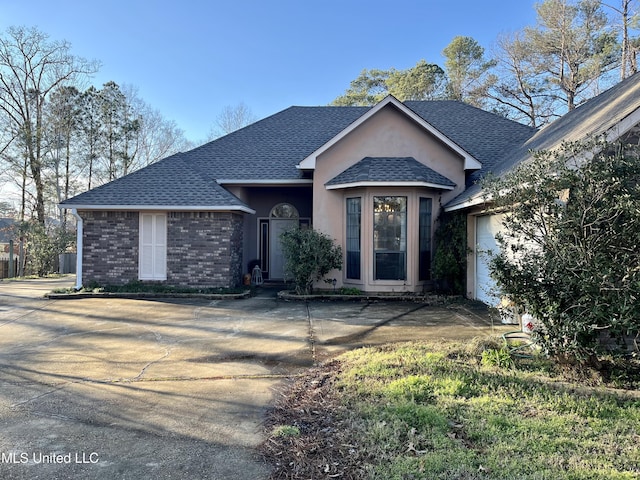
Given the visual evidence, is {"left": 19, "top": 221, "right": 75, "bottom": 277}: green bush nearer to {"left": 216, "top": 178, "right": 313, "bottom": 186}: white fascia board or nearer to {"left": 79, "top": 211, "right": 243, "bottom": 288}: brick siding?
{"left": 79, "top": 211, "right": 243, "bottom": 288}: brick siding

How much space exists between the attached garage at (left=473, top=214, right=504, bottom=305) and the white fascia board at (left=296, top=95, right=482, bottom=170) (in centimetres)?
213

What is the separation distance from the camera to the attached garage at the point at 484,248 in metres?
9.26

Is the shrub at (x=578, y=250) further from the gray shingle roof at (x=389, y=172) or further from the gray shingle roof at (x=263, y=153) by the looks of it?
the gray shingle roof at (x=263, y=153)

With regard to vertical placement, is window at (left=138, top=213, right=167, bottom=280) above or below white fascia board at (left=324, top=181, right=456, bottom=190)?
below

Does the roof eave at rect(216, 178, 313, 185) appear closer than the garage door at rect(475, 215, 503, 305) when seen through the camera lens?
No

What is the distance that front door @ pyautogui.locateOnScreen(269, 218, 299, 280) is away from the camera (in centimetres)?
1481

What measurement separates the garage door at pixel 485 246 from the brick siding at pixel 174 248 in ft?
22.2

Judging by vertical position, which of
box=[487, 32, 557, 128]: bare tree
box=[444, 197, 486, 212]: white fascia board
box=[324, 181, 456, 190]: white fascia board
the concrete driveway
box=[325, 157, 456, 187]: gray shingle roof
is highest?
box=[487, 32, 557, 128]: bare tree

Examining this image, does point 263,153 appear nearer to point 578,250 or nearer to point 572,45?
point 578,250

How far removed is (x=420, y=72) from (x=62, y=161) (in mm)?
23884

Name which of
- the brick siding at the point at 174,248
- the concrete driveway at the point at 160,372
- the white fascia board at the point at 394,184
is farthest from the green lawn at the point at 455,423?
the brick siding at the point at 174,248

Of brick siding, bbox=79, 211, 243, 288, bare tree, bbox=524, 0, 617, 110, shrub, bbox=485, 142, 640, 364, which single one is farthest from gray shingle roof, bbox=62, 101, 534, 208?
bare tree, bbox=524, 0, 617, 110

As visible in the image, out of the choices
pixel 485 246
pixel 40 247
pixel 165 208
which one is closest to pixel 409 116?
pixel 485 246

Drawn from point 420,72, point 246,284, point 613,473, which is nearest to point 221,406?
point 613,473
